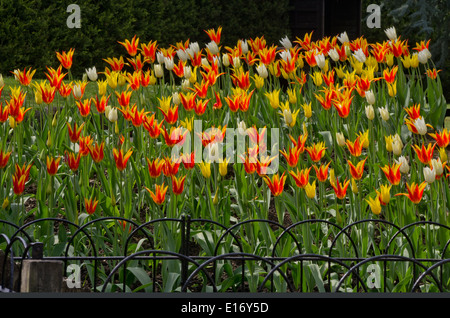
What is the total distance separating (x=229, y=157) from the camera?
420 cm

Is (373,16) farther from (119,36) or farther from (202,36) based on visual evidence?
(119,36)

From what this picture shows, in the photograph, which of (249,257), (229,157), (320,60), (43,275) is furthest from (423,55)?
(43,275)

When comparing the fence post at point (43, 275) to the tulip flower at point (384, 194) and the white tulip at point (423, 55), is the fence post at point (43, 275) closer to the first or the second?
the tulip flower at point (384, 194)

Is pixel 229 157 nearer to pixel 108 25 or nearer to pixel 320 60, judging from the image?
pixel 320 60

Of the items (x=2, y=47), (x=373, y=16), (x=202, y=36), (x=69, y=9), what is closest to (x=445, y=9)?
(x=373, y=16)

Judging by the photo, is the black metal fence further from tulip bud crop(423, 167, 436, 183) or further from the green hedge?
the green hedge

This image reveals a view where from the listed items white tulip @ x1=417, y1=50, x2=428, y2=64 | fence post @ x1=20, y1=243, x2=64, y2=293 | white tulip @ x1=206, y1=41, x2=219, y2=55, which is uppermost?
white tulip @ x1=206, y1=41, x2=219, y2=55

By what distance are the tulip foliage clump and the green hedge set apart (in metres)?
3.62

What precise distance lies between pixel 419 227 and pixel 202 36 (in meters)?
8.63

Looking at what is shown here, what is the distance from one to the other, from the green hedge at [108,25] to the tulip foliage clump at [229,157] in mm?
3617

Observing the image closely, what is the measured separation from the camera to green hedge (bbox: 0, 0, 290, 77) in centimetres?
861

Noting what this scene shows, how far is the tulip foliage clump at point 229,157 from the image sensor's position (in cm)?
339

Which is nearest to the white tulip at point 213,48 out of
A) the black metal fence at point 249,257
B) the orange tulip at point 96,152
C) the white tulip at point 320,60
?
the white tulip at point 320,60

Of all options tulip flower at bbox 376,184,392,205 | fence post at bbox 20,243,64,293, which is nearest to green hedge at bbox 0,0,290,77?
tulip flower at bbox 376,184,392,205
